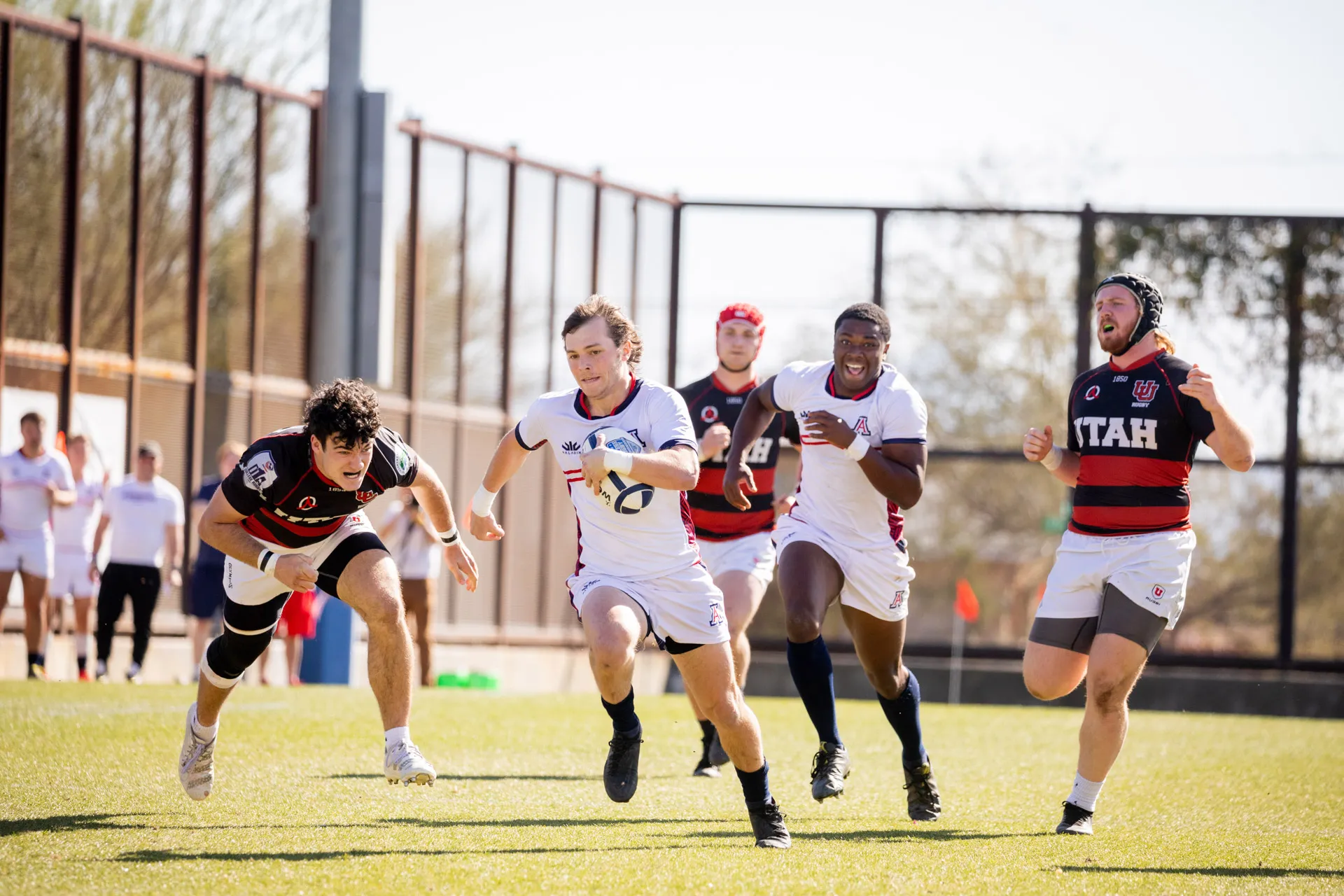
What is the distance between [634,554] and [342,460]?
1192 mm

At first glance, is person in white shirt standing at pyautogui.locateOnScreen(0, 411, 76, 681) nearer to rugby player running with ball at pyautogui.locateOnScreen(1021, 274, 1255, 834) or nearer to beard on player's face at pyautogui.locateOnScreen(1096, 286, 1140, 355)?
rugby player running with ball at pyautogui.locateOnScreen(1021, 274, 1255, 834)

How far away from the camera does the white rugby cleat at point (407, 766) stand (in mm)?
6219

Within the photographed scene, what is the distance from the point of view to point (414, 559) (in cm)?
1677

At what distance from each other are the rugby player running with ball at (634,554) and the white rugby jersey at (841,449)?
1260mm

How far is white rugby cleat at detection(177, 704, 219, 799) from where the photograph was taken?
22.3ft

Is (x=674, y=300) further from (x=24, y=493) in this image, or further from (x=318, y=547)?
(x=318, y=547)

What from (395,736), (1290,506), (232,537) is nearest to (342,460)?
(232,537)

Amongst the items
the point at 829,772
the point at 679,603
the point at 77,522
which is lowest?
the point at 829,772

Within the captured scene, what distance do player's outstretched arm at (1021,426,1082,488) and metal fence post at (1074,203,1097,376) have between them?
45.7 ft

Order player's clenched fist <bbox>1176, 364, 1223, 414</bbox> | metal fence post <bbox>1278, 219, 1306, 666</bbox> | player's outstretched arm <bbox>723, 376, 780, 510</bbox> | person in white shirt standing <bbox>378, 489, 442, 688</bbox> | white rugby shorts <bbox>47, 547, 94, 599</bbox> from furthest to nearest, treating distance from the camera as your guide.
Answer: metal fence post <bbox>1278, 219, 1306, 666</bbox> → person in white shirt standing <bbox>378, 489, 442, 688</bbox> → white rugby shorts <bbox>47, 547, 94, 599</bbox> → player's outstretched arm <bbox>723, 376, 780, 510</bbox> → player's clenched fist <bbox>1176, 364, 1223, 414</bbox>

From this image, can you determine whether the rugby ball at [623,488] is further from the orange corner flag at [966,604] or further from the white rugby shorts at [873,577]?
the orange corner flag at [966,604]

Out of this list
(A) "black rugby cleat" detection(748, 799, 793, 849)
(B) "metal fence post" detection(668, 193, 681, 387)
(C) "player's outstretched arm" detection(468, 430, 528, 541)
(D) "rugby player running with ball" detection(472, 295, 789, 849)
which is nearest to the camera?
(D) "rugby player running with ball" detection(472, 295, 789, 849)

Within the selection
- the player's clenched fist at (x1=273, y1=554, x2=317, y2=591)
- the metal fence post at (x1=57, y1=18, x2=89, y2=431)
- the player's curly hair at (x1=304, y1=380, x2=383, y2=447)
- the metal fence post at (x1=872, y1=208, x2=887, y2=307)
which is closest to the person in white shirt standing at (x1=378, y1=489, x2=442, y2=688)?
the metal fence post at (x1=57, y1=18, x2=89, y2=431)

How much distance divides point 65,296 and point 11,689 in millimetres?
6209
